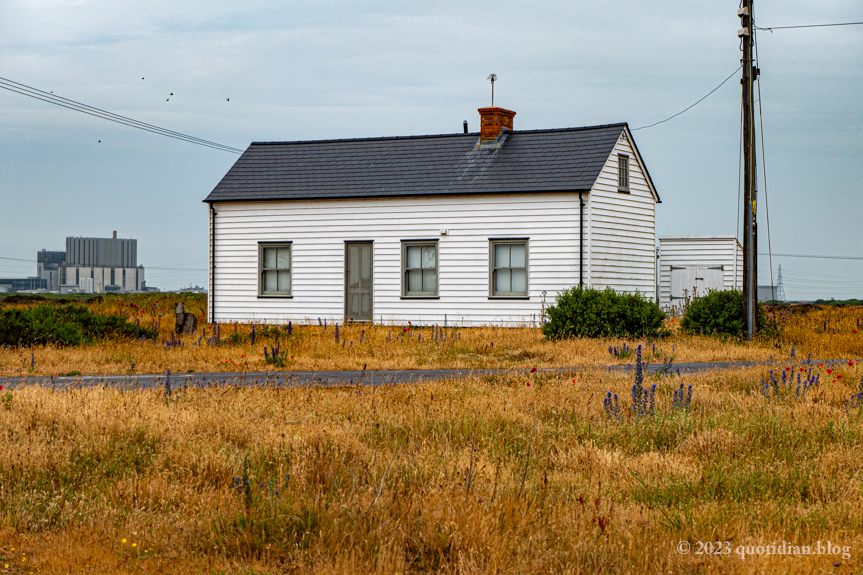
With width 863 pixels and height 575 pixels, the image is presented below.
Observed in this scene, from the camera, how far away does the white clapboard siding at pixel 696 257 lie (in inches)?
1197

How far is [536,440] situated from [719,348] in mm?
10448

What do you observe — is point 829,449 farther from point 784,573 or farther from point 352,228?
point 352,228

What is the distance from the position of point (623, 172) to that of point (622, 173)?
0.06 metres

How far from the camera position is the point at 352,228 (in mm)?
25609

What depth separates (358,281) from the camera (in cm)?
2564

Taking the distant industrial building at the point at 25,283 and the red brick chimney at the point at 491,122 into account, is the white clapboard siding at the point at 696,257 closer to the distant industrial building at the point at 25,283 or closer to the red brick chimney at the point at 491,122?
the red brick chimney at the point at 491,122

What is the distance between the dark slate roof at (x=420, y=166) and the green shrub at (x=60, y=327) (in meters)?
8.11

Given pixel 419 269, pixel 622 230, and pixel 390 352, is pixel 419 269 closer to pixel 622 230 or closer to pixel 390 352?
pixel 622 230

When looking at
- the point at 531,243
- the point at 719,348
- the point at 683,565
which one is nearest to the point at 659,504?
the point at 683,565

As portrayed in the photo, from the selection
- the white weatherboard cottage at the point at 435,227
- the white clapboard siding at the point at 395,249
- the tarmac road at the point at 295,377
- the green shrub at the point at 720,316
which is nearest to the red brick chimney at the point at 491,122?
the white weatherboard cottage at the point at 435,227

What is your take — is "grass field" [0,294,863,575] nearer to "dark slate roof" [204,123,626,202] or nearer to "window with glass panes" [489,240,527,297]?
"window with glass panes" [489,240,527,297]

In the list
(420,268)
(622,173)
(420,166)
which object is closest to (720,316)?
(622,173)

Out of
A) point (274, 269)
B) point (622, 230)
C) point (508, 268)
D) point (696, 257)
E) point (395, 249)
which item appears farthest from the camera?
point (696, 257)

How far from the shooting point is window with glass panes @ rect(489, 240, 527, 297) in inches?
950
